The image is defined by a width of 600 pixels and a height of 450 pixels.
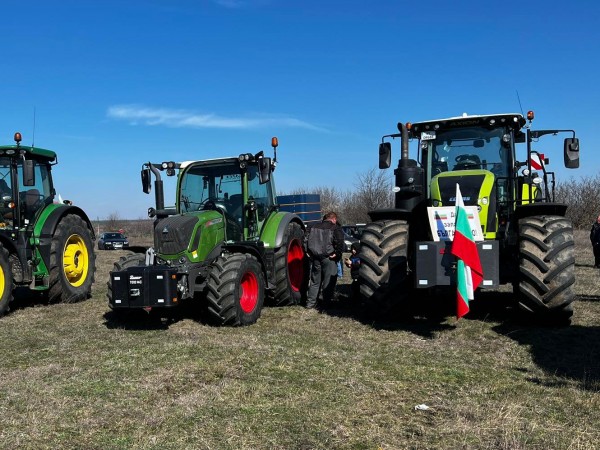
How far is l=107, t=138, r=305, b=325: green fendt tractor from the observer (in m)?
7.25

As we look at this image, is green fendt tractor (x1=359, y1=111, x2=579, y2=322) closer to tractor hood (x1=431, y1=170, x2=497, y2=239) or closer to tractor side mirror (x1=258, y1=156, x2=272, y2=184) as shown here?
tractor hood (x1=431, y1=170, x2=497, y2=239)

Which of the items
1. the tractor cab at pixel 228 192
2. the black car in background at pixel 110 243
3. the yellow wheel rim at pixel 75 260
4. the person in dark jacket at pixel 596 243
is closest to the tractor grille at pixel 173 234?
the tractor cab at pixel 228 192

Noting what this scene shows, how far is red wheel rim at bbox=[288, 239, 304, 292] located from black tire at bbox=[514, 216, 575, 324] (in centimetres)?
404

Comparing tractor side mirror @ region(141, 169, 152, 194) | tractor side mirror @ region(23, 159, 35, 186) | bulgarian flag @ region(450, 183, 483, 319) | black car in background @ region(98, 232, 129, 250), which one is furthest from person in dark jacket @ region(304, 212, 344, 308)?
black car in background @ region(98, 232, 129, 250)

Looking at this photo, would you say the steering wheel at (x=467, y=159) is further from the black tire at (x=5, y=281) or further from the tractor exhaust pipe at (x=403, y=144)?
the black tire at (x=5, y=281)

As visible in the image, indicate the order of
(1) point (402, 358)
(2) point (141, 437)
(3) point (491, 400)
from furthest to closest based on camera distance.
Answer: (1) point (402, 358), (3) point (491, 400), (2) point (141, 437)

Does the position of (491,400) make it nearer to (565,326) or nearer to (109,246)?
(565,326)

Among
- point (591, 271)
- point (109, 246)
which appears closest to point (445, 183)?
point (591, 271)

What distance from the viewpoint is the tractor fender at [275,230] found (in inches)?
353

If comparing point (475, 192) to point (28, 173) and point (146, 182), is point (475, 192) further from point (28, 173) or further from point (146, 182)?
point (28, 173)

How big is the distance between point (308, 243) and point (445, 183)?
2810mm

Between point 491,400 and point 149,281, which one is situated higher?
point 149,281

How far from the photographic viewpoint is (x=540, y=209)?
727 cm

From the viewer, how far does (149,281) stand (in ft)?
23.4
